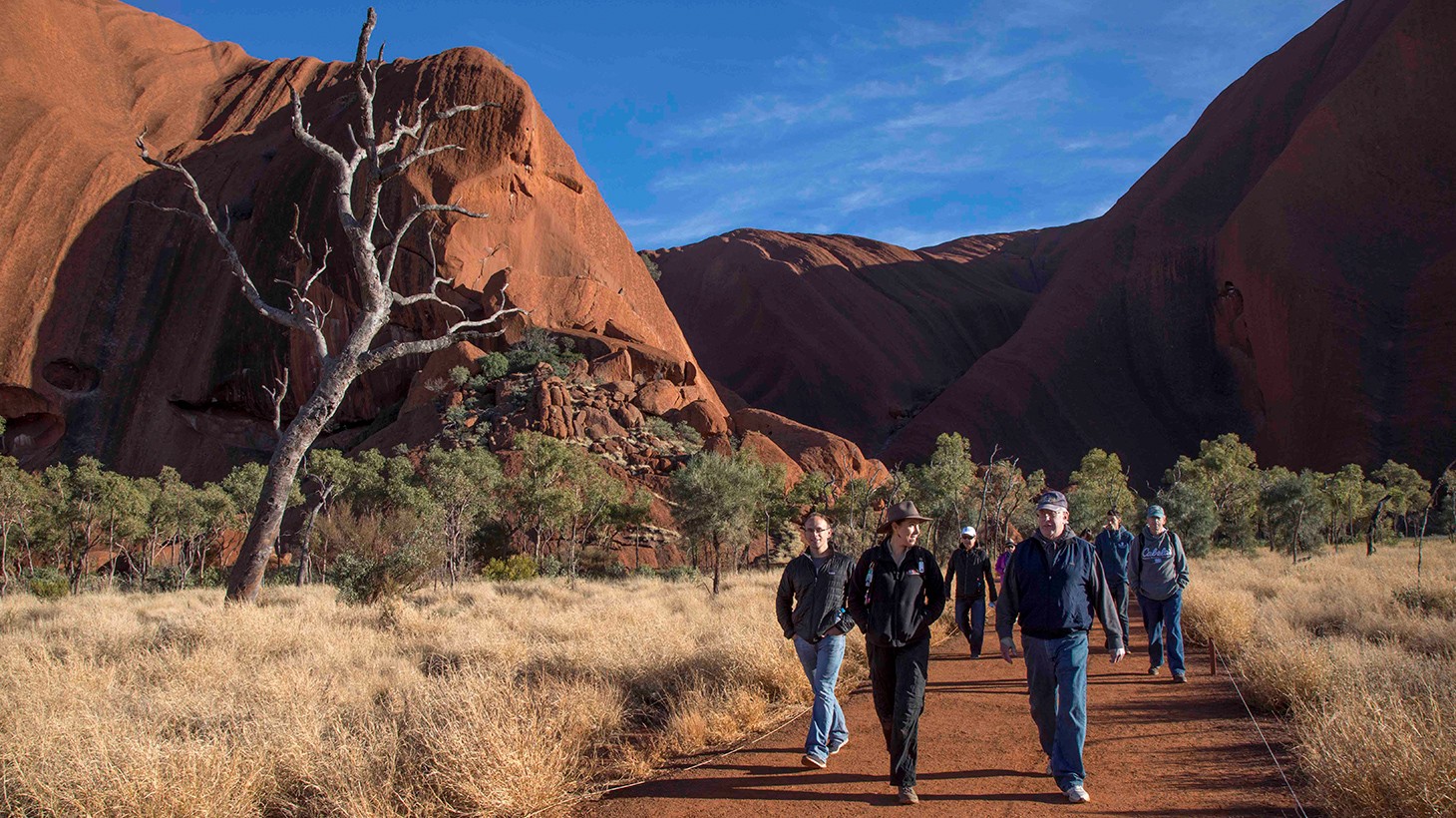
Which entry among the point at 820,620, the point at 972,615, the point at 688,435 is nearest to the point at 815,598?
the point at 820,620

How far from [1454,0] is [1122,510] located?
49733 millimetres

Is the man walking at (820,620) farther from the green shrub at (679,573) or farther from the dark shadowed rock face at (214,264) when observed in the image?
the dark shadowed rock face at (214,264)

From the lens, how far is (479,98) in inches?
1905

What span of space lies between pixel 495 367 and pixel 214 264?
A: 87.1ft

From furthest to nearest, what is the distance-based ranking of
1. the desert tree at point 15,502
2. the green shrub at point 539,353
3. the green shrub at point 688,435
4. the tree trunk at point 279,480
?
the green shrub at point 539,353
the green shrub at point 688,435
the desert tree at point 15,502
the tree trunk at point 279,480

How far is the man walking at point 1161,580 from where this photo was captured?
8.25 meters

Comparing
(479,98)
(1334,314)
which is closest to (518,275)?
(479,98)

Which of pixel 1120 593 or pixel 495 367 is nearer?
pixel 1120 593

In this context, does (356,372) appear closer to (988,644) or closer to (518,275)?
(988,644)

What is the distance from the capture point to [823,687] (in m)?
5.59

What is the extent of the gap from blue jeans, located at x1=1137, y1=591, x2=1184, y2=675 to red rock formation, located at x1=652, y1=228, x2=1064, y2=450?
63285 millimetres

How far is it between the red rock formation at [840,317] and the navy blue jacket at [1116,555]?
6325cm

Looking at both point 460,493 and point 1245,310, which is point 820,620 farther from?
point 1245,310

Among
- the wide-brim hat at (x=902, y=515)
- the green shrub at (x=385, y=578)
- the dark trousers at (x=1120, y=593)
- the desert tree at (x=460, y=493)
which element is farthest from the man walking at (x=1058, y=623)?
the desert tree at (x=460, y=493)
